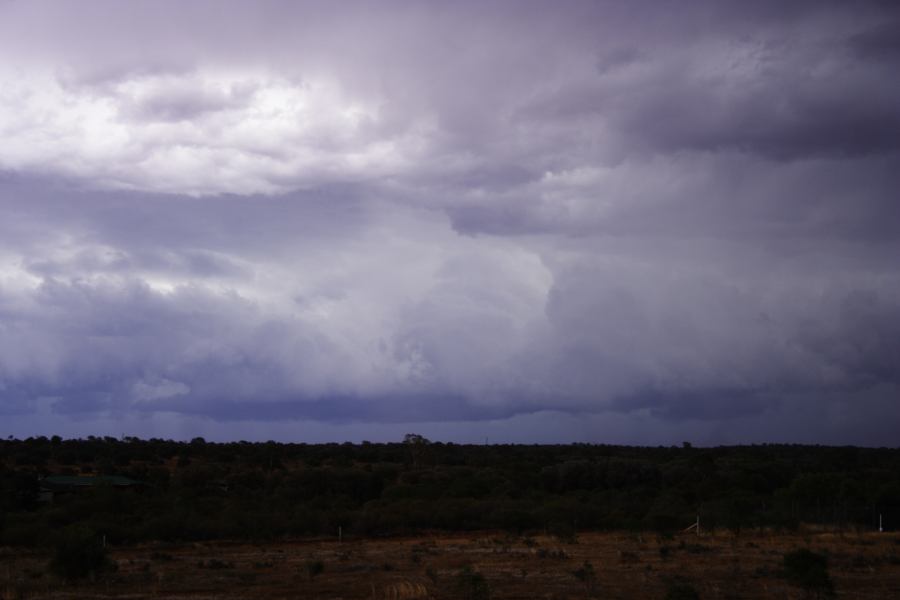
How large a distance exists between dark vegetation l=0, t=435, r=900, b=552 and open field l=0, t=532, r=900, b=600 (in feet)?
5.78

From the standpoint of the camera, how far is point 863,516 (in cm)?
5772

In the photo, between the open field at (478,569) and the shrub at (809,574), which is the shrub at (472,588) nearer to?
the open field at (478,569)

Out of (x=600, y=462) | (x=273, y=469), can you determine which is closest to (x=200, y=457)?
(x=273, y=469)

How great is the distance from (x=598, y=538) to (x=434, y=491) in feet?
70.5

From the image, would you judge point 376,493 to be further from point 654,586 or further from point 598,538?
point 654,586

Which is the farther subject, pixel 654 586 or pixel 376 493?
pixel 376 493

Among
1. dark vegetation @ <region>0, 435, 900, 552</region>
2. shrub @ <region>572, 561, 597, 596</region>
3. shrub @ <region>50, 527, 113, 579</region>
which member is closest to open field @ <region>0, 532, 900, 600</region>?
shrub @ <region>572, 561, 597, 596</region>

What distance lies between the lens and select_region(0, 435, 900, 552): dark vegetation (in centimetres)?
5659

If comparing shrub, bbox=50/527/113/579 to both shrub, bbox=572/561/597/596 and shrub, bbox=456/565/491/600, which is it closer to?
shrub, bbox=456/565/491/600

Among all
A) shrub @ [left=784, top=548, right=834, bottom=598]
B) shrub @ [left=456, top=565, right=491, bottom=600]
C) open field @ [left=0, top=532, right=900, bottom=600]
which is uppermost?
shrub @ [left=784, top=548, right=834, bottom=598]

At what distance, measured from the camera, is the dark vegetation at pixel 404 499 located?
56594 mm

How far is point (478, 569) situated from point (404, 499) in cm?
3215

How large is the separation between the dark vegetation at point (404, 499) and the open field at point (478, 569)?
176 cm

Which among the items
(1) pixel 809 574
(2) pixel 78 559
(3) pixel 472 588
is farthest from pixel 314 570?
(1) pixel 809 574
